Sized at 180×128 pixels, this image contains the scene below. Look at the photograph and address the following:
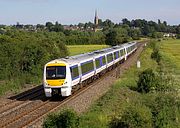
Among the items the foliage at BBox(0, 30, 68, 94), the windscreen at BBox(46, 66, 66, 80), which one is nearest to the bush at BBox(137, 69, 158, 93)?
the windscreen at BBox(46, 66, 66, 80)

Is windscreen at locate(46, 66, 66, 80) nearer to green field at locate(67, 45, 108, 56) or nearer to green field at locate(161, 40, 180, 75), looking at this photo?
green field at locate(161, 40, 180, 75)

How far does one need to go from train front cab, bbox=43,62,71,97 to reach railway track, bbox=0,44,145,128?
583 millimetres

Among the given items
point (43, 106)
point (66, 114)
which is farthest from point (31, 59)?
point (66, 114)

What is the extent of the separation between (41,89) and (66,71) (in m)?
6.54

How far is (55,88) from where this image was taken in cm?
2362

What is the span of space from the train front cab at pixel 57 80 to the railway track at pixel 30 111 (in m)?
0.58

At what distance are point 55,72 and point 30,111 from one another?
12.8ft

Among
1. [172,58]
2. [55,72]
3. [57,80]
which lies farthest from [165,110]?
[172,58]

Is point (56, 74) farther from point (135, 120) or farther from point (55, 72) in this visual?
point (135, 120)

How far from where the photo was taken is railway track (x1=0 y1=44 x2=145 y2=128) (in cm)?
1812

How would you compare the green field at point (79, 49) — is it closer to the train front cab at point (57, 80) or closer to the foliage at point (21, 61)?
the foliage at point (21, 61)

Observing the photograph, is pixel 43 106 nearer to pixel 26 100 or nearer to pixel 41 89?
pixel 26 100

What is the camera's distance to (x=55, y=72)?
24.0 m

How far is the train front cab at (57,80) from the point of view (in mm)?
23609
